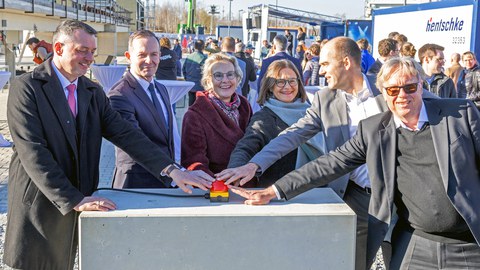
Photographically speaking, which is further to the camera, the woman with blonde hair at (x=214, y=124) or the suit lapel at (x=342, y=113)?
the woman with blonde hair at (x=214, y=124)

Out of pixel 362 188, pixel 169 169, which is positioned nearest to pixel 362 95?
pixel 362 188

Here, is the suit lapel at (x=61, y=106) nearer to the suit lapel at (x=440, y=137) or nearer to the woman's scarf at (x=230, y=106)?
the woman's scarf at (x=230, y=106)

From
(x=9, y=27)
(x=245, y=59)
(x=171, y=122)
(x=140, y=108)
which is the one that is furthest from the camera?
(x=9, y=27)

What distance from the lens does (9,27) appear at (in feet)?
50.8

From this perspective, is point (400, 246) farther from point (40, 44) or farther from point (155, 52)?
point (40, 44)

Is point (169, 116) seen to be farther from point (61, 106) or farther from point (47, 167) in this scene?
point (47, 167)

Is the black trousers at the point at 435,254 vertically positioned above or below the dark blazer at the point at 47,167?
below

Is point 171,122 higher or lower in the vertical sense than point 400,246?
higher

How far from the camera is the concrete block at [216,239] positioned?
91.8 inches

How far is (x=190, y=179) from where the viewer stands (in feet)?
9.27

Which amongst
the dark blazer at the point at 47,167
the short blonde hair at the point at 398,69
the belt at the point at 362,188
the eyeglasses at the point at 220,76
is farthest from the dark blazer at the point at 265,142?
the short blonde hair at the point at 398,69

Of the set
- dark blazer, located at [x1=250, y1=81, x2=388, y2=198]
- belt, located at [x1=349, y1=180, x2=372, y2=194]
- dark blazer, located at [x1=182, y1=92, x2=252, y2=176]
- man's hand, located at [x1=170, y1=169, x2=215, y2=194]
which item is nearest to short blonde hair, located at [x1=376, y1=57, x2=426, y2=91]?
dark blazer, located at [x1=250, y1=81, x2=388, y2=198]

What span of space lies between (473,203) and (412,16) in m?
12.0

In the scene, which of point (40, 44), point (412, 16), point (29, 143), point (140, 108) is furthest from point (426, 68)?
point (40, 44)
